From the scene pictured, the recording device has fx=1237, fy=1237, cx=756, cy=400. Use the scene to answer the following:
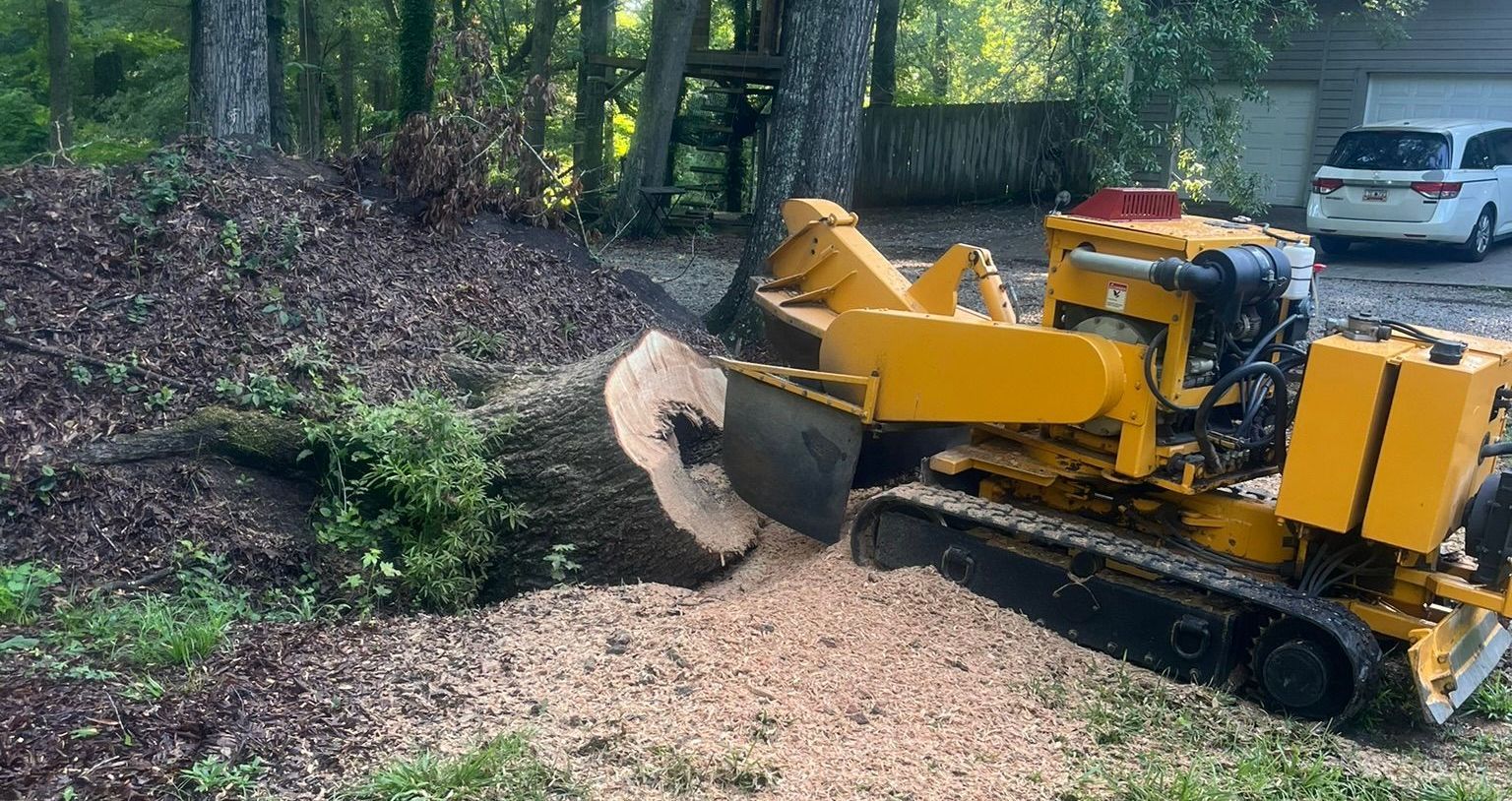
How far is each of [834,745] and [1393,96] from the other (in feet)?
59.8

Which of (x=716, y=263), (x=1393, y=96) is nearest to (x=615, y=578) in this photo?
(x=716, y=263)

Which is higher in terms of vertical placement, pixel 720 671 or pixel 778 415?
pixel 778 415

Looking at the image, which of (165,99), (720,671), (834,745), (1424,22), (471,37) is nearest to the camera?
(834,745)

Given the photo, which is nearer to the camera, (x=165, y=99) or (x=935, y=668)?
(x=935, y=668)

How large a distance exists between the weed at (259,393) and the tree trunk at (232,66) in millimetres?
3938

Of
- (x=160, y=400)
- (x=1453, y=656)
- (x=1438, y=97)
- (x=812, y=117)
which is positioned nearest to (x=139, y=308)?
(x=160, y=400)

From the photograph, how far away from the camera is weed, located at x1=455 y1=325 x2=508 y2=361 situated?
6.92m

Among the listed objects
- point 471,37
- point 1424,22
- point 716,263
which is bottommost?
point 716,263

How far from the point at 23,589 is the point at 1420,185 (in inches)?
570

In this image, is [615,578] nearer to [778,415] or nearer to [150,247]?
[778,415]

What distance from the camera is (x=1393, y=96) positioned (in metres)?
18.5

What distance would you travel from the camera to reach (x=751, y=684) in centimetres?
426

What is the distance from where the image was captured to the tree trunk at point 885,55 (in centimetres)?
2270

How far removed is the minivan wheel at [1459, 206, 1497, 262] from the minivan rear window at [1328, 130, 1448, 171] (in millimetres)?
1059
